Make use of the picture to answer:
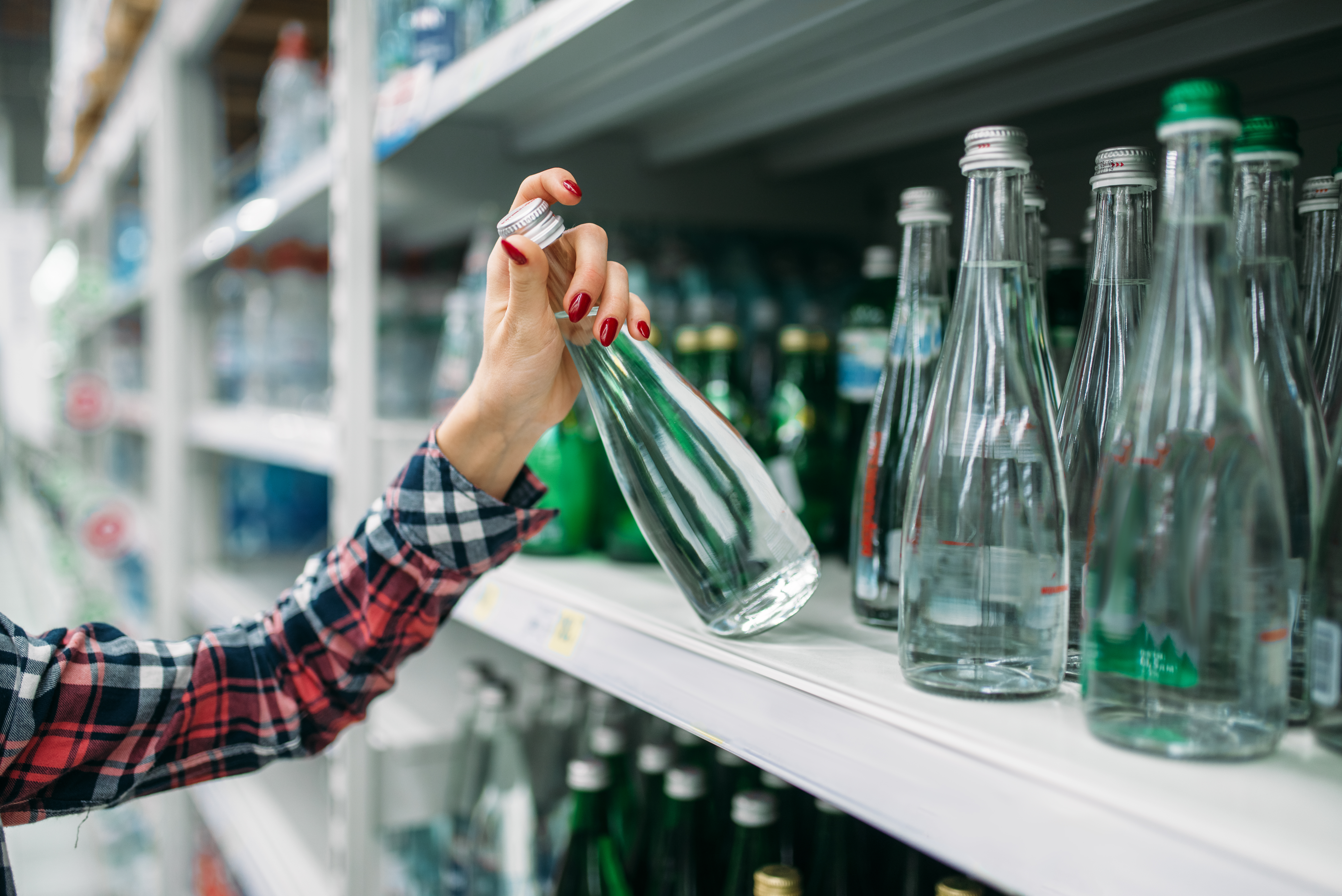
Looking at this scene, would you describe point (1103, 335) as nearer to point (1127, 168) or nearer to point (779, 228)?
point (1127, 168)

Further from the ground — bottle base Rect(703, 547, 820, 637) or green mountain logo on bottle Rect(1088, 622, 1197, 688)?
green mountain logo on bottle Rect(1088, 622, 1197, 688)

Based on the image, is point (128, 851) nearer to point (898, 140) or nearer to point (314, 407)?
point (314, 407)

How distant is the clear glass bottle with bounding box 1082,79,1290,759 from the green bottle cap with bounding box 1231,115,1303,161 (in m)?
0.08

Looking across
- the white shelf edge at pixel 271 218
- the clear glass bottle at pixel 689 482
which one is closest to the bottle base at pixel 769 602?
the clear glass bottle at pixel 689 482

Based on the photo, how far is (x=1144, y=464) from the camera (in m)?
0.46

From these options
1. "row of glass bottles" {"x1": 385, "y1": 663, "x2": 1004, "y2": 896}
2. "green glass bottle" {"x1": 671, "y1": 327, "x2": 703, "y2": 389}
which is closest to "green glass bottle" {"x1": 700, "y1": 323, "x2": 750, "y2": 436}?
"green glass bottle" {"x1": 671, "y1": 327, "x2": 703, "y2": 389}

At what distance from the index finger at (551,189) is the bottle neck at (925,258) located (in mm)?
253

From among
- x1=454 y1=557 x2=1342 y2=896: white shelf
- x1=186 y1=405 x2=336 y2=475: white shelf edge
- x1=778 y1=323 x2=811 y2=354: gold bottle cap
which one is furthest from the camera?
x1=186 y1=405 x2=336 y2=475: white shelf edge

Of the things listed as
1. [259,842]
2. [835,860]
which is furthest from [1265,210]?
[259,842]

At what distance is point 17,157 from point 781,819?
10.1 meters

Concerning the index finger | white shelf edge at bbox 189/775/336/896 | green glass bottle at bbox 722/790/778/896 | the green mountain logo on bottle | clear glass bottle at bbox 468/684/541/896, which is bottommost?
white shelf edge at bbox 189/775/336/896

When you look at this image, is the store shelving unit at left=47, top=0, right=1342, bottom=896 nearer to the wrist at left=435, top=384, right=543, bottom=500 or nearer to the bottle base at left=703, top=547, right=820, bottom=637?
the bottle base at left=703, top=547, right=820, bottom=637

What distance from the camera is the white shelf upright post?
1.30 meters

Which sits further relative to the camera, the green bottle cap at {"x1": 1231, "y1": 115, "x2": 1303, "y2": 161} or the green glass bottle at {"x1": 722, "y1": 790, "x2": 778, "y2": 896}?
the green glass bottle at {"x1": 722, "y1": 790, "x2": 778, "y2": 896}
